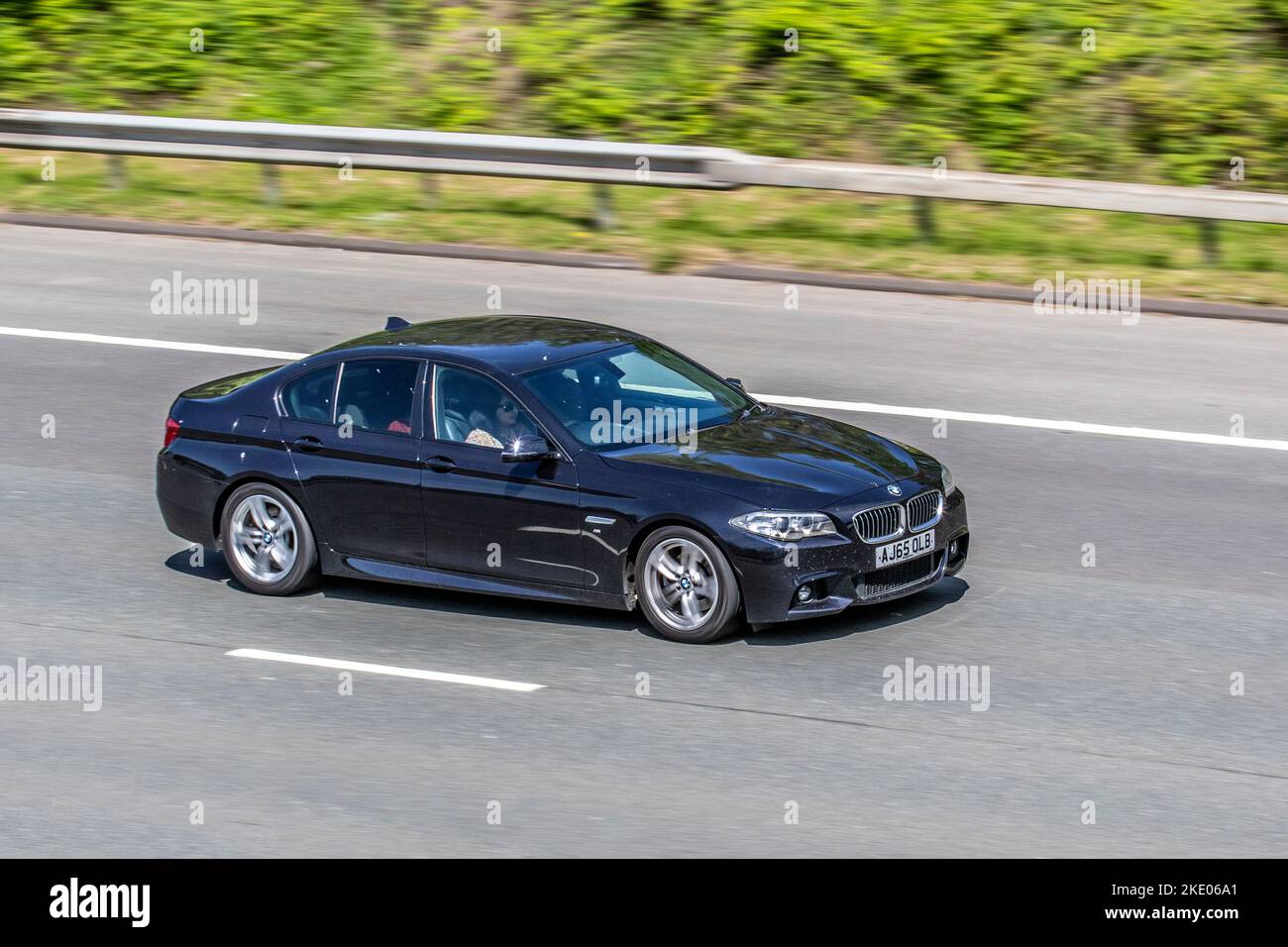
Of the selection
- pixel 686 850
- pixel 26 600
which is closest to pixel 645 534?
pixel 686 850

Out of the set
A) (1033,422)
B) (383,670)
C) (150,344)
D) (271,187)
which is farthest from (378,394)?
(271,187)

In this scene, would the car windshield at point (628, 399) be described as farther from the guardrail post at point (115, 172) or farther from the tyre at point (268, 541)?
the guardrail post at point (115, 172)

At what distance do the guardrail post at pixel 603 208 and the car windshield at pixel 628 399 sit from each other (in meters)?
8.42

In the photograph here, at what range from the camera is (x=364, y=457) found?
1026cm

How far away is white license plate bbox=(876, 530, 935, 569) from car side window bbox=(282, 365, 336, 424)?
3142 millimetres

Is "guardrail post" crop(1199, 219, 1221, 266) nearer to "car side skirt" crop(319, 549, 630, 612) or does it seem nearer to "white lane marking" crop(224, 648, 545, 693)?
"car side skirt" crop(319, 549, 630, 612)

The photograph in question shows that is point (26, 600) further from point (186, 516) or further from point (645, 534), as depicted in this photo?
point (645, 534)

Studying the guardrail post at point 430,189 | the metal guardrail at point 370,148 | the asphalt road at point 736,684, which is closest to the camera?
the asphalt road at point 736,684

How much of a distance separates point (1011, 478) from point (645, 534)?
145 inches

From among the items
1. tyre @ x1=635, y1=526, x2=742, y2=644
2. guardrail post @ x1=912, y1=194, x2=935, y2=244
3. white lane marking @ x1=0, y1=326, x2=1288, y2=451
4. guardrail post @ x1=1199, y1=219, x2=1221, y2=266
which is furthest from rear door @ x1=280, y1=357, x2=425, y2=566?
guardrail post @ x1=1199, y1=219, x2=1221, y2=266

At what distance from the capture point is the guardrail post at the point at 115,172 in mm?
20891

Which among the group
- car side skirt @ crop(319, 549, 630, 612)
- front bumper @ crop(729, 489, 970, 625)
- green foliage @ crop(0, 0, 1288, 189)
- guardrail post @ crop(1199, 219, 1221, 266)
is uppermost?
green foliage @ crop(0, 0, 1288, 189)

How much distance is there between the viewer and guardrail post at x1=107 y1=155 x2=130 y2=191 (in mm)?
20891

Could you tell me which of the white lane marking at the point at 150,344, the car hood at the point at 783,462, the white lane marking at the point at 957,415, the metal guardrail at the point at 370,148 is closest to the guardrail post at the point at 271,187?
the metal guardrail at the point at 370,148
